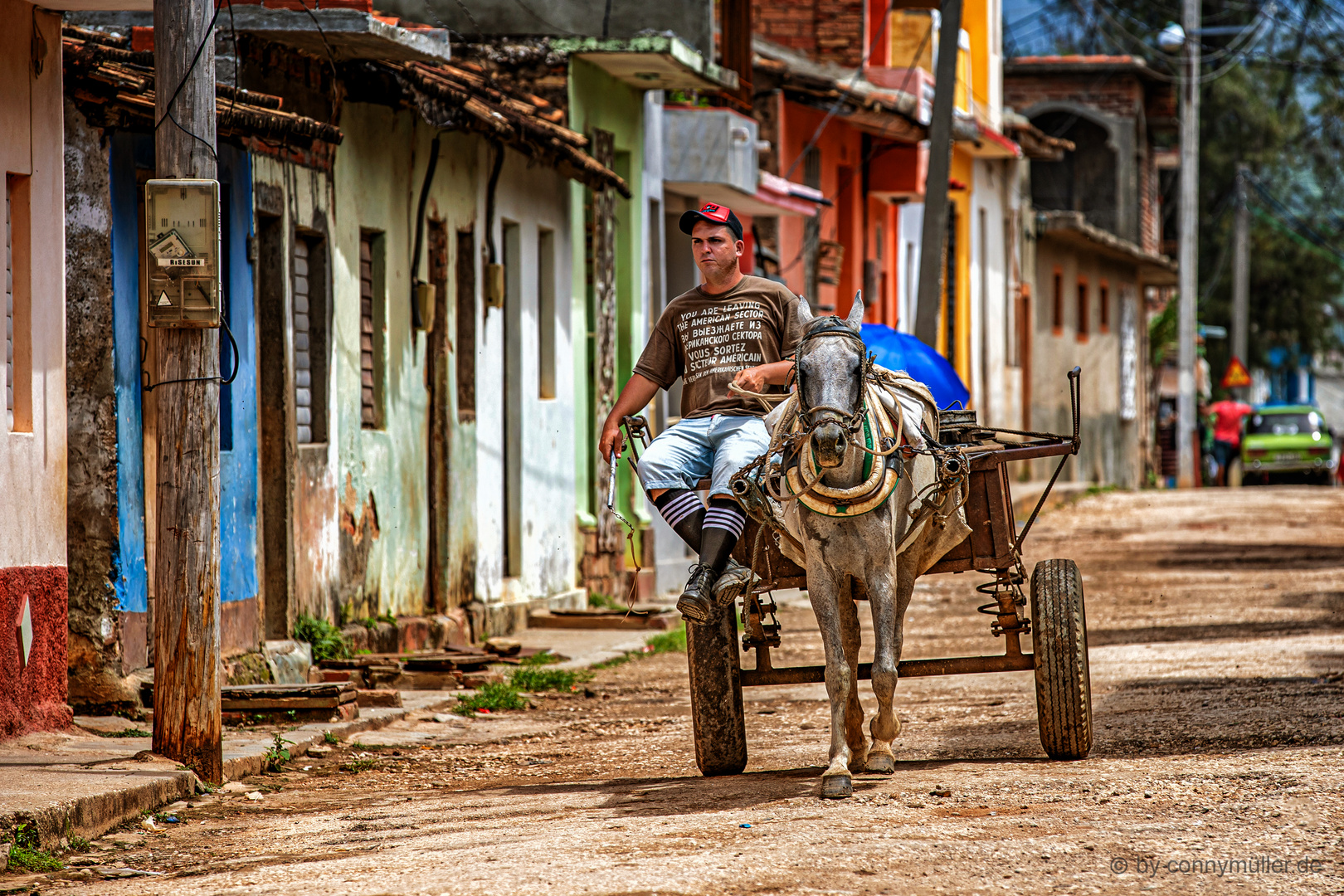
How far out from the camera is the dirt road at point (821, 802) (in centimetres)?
597

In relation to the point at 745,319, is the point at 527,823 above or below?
below

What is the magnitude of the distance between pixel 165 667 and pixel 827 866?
147 inches

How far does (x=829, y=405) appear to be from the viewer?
7164 millimetres

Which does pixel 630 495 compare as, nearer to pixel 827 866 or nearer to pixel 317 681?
pixel 317 681

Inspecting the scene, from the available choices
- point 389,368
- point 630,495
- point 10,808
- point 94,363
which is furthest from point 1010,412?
→ point 10,808

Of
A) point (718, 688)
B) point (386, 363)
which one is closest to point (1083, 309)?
point (386, 363)

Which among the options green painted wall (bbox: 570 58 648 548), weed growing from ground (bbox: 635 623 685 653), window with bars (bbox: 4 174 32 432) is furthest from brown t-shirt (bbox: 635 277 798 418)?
green painted wall (bbox: 570 58 648 548)

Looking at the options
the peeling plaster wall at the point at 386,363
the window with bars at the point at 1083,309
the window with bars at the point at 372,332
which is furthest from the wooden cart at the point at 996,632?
the window with bars at the point at 1083,309

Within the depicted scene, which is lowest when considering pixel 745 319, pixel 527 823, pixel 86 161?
pixel 527 823

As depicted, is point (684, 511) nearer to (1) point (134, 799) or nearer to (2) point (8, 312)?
(1) point (134, 799)

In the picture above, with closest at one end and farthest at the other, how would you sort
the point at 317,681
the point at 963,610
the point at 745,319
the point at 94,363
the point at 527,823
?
the point at 527,823 → the point at 745,319 → the point at 94,363 → the point at 317,681 → the point at 963,610

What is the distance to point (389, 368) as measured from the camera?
13.8 m

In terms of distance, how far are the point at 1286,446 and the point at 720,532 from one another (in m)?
39.9

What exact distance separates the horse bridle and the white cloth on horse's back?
276 mm
